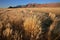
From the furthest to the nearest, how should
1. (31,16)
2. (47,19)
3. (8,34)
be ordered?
(47,19)
(31,16)
(8,34)

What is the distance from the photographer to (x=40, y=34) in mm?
4781

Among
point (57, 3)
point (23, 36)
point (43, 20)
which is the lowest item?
point (23, 36)

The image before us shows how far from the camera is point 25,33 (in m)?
4.87

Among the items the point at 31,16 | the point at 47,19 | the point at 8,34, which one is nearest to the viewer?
the point at 8,34

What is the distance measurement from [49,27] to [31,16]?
0.58 meters

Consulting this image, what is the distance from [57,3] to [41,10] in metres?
0.51

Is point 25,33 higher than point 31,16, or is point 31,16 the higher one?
point 31,16

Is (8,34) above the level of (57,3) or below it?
below

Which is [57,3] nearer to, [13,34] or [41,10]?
[41,10]

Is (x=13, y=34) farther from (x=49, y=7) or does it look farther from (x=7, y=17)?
(x=49, y=7)

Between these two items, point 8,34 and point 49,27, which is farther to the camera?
point 49,27

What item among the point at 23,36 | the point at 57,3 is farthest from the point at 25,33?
the point at 57,3

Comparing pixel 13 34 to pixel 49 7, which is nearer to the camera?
pixel 13 34

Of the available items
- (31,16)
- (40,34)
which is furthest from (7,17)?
(40,34)
